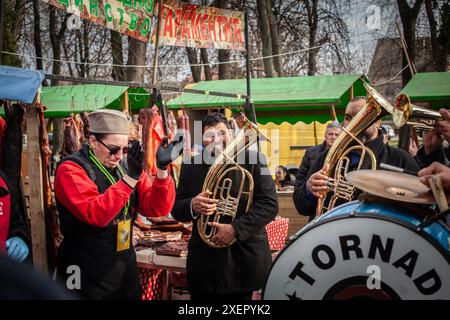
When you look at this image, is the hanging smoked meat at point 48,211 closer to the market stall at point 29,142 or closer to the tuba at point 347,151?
the market stall at point 29,142

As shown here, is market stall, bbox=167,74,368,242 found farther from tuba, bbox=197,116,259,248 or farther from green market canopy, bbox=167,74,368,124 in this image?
tuba, bbox=197,116,259,248

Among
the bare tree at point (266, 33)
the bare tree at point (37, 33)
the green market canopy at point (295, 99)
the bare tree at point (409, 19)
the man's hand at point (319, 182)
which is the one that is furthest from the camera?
the bare tree at point (37, 33)

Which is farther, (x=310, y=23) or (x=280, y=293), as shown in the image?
(x=310, y=23)

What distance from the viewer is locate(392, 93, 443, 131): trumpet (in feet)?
8.81

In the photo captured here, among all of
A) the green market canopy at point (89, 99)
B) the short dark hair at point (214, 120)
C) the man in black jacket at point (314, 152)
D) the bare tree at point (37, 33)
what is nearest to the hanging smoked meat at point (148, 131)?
the man in black jacket at point (314, 152)

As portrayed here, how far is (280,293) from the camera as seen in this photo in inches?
83.3

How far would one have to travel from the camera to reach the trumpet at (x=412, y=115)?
2.69 m

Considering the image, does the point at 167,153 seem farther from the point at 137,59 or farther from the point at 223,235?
the point at 137,59

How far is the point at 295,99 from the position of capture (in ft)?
34.6

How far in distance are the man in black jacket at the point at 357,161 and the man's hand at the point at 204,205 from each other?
2.16 feet

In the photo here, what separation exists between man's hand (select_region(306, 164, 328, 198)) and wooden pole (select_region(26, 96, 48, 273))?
1983 mm
